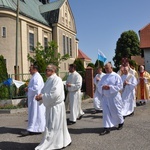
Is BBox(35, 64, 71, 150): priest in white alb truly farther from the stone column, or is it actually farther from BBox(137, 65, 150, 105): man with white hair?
the stone column

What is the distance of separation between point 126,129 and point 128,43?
165 ft

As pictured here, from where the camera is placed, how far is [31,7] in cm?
3591

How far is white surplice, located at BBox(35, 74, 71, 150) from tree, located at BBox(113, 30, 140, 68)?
165 ft

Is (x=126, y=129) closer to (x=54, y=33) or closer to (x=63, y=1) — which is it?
(x=54, y=33)

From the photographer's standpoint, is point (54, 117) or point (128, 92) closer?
point (54, 117)

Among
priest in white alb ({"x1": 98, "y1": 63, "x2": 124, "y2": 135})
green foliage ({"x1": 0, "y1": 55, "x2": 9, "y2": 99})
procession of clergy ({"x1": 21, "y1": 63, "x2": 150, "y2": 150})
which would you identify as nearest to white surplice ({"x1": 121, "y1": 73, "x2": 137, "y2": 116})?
procession of clergy ({"x1": 21, "y1": 63, "x2": 150, "y2": 150})

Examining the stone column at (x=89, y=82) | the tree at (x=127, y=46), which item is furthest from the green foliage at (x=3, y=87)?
the tree at (x=127, y=46)

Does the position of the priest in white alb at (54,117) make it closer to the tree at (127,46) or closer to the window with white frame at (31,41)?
the window with white frame at (31,41)

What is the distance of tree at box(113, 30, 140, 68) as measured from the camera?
5522cm

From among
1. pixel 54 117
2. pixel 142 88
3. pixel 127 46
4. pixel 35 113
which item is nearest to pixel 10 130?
pixel 35 113

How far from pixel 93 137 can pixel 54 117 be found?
4.74 feet

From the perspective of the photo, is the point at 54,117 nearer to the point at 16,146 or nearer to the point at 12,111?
the point at 16,146

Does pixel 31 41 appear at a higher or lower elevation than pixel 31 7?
lower

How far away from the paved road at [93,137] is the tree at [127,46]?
47740 mm
